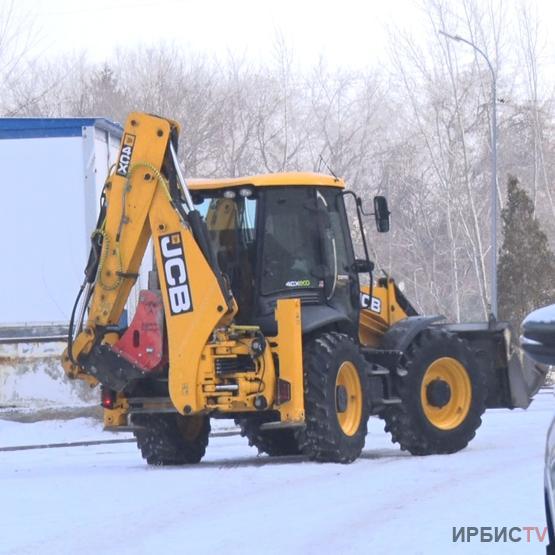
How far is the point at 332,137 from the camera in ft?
190

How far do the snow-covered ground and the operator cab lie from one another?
5.01ft

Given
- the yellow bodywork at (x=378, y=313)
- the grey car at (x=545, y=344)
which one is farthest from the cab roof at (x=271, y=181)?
the grey car at (x=545, y=344)

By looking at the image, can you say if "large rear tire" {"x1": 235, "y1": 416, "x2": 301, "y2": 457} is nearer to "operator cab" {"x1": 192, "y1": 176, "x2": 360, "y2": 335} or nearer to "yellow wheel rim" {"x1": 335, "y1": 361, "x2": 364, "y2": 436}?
"yellow wheel rim" {"x1": 335, "y1": 361, "x2": 364, "y2": 436}

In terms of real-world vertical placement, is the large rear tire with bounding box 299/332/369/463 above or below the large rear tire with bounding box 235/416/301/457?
above

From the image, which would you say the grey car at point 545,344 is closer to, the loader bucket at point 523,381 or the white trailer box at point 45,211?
the loader bucket at point 523,381

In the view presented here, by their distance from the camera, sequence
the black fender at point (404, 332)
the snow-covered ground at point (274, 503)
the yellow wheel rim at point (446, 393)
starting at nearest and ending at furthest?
the snow-covered ground at point (274, 503) → the black fender at point (404, 332) → the yellow wheel rim at point (446, 393)

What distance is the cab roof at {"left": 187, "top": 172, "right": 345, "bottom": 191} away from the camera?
13.5 meters

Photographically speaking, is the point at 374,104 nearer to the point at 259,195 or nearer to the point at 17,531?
the point at 259,195

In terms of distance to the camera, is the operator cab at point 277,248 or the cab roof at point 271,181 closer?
the operator cab at point 277,248

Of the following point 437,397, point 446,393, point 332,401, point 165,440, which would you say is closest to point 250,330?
→ point 332,401

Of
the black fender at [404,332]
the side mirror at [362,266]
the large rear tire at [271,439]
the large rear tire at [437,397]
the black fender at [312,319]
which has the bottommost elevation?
the large rear tire at [271,439]

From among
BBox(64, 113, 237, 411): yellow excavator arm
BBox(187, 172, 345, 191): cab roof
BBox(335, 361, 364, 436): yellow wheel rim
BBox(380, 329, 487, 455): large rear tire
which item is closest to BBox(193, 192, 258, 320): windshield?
BBox(187, 172, 345, 191): cab roof

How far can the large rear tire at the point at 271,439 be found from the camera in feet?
47.9

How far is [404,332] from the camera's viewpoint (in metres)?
14.2
